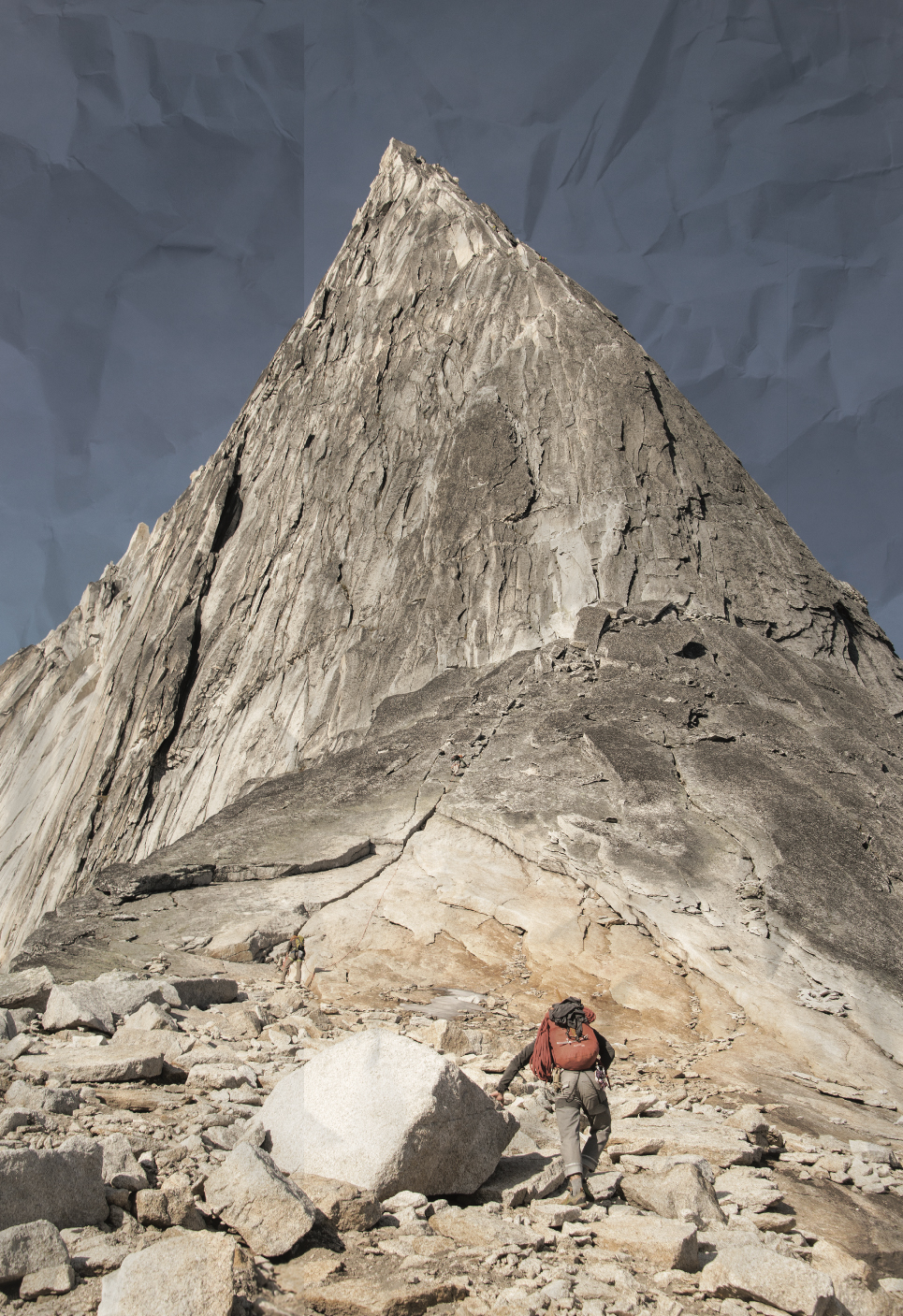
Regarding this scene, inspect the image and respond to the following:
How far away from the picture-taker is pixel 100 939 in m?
11.5

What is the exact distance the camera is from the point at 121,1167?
3.87 metres

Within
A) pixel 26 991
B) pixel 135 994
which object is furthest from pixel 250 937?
pixel 26 991

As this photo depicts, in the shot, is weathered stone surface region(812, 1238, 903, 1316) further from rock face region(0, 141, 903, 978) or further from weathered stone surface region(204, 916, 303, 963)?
rock face region(0, 141, 903, 978)

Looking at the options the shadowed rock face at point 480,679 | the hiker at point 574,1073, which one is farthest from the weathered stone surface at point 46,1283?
the shadowed rock face at point 480,679

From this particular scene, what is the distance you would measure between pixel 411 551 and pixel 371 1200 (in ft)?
67.1

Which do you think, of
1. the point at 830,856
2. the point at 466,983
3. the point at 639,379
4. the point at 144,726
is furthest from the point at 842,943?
the point at 144,726

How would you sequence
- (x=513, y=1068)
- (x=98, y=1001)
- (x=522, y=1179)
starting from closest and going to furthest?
(x=522, y=1179) → (x=513, y=1068) → (x=98, y=1001)

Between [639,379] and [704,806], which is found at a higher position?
[639,379]

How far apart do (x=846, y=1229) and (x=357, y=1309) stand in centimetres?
346

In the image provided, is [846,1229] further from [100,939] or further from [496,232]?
[496,232]

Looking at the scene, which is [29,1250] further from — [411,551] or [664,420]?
[664,420]

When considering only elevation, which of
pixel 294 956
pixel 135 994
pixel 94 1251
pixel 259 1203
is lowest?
pixel 94 1251

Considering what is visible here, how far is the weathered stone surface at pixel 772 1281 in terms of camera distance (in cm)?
354

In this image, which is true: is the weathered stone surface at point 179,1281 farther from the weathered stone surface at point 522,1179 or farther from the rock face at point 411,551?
the rock face at point 411,551
